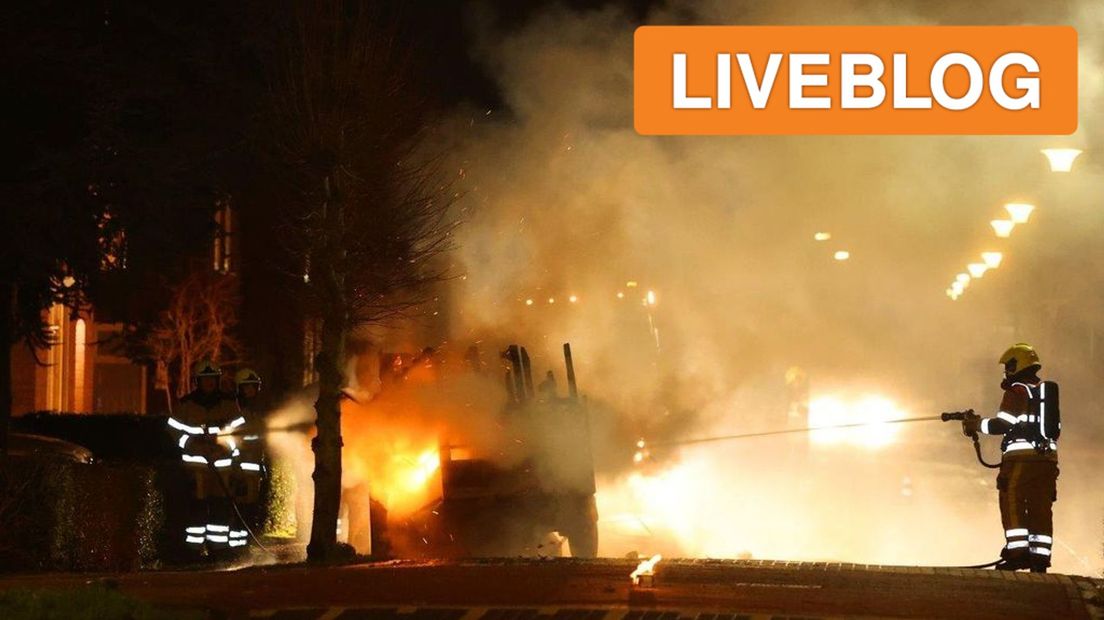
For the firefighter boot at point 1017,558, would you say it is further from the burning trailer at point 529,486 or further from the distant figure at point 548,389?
the distant figure at point 548,389

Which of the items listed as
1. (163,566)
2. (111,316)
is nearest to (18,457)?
(163,566)

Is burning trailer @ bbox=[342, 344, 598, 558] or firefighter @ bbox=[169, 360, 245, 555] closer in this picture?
firefighter @ bbox=[169, 360, 245, 555]

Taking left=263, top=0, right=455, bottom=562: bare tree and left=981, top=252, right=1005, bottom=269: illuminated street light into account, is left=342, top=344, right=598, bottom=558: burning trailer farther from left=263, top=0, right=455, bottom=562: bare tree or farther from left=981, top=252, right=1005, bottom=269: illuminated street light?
left=981, top=252, right=1005, bottom=269: illuminated street light

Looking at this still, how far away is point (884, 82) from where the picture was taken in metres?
13.9

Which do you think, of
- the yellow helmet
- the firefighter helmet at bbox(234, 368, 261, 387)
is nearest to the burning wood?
the yellow helmet

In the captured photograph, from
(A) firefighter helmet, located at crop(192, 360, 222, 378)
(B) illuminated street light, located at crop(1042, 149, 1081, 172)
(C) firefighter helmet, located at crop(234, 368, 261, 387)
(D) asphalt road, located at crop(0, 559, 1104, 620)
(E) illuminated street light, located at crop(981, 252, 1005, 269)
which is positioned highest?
(B) illuminated street light, located at crop(1042, 149, 1081, 172)

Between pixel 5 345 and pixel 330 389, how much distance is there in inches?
176

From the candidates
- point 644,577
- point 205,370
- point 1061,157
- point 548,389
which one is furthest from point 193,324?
point 644,577

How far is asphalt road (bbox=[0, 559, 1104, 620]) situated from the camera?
6785mm

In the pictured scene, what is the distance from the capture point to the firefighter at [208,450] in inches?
377

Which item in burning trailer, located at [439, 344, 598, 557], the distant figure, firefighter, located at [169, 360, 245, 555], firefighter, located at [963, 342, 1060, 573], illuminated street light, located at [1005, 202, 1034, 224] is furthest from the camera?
illuminated street light, located at [1005, 202, 1034, 224]

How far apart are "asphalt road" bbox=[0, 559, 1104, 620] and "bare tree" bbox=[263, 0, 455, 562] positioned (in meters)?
1.97

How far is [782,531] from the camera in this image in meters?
22.9

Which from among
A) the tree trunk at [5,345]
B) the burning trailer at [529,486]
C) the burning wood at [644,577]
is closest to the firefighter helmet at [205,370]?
the tree trunk at [5,345]
